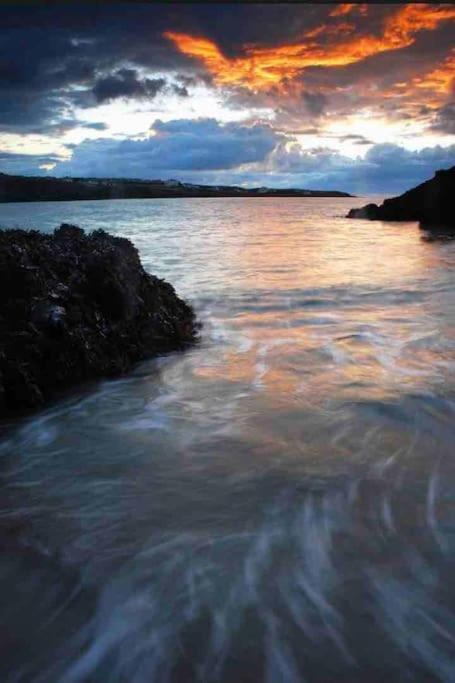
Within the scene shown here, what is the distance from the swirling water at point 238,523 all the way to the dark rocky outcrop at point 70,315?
0.90 ft

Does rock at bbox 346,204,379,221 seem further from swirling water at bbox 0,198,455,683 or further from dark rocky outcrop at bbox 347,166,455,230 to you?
swirling water at bbox 0,198,455,683

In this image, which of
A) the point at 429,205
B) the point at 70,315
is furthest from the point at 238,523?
the point at 429,205

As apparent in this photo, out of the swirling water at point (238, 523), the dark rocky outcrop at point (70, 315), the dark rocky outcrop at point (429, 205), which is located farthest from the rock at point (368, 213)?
the dark rocky outcrop at point (70, 315)

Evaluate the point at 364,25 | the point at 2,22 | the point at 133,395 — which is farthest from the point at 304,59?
the point at 133,395

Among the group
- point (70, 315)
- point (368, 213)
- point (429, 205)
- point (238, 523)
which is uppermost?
point (429, 205)

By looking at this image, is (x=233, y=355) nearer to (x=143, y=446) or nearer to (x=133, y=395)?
(x=133, y=395)

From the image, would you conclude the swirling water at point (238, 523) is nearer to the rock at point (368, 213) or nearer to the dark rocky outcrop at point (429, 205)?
the dark rocky outcrop at point (429, 205)

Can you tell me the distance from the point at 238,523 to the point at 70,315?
114 inches

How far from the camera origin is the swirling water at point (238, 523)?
216cm

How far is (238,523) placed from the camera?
3.00 m

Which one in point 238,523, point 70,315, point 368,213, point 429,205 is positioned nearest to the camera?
point 238,523

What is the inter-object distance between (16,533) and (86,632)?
864mm

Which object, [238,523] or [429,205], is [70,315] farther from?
[429,205]

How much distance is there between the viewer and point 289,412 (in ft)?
14.7
